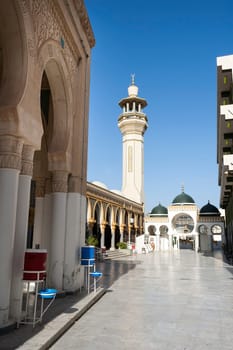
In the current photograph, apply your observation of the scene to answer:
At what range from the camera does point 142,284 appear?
9.84 meters

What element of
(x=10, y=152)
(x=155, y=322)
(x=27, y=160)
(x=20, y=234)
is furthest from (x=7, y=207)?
(x=155, y=322)

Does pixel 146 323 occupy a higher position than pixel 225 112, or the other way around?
pixel 225 112

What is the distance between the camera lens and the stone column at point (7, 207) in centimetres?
457

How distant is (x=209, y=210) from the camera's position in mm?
38781

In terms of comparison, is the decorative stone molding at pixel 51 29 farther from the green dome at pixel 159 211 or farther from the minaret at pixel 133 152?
the green dome at pixel 159 211

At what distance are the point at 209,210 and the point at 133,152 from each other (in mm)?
11918

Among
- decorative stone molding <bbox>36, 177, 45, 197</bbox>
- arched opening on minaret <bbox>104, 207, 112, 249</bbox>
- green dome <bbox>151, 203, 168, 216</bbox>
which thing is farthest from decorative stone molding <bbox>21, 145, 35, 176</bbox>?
green dome <bbox>151, 203, 168, 216</bbox>

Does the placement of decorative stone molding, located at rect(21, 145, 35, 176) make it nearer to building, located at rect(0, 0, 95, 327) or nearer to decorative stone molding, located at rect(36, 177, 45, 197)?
building, located at rect(0, 0, 95, 327)

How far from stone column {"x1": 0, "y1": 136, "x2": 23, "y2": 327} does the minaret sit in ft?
114

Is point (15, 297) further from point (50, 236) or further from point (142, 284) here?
point (142, 284)

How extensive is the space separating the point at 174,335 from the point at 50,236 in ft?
12.4

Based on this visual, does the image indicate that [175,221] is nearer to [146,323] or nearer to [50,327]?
[146,323]

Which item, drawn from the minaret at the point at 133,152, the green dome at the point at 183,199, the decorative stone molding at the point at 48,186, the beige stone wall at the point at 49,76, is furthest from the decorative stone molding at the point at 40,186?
the green dome at the point at 183,199

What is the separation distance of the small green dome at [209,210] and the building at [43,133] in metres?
31.2
